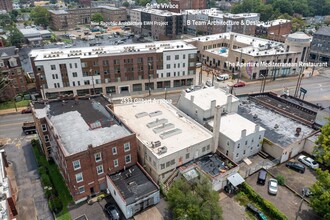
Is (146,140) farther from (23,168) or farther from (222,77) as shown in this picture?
(222,77)

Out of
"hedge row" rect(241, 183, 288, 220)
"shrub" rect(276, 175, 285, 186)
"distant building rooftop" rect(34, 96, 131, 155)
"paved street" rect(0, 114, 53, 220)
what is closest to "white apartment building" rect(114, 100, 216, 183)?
"distant building rooftop" rect(34, 96, 131, 155)

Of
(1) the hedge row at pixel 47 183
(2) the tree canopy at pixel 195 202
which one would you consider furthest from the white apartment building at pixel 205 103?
(1) the hedge row at pixel 47 183

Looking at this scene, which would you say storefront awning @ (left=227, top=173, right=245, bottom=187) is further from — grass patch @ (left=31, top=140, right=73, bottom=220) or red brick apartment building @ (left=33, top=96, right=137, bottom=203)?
grass patch @ (left=31, top=140, right=73, bottom=220)

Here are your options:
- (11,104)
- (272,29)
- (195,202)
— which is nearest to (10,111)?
(11,104)

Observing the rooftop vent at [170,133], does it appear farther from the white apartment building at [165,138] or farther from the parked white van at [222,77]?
the parked white van at [222,77]

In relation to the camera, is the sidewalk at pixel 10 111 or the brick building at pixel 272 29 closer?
the sidewalk at pixel 10 111

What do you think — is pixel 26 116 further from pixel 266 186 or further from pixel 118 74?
pixel 266 186
